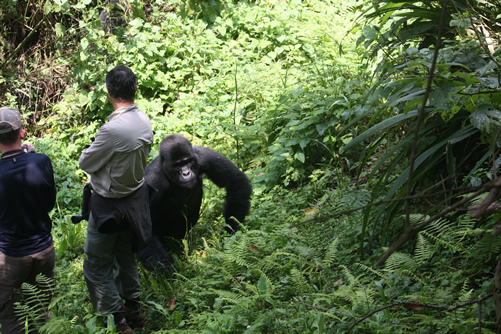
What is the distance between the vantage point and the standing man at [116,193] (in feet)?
10.8

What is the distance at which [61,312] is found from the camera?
3938 millimetres

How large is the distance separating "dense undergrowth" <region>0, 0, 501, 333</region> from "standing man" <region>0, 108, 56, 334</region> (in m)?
0.37

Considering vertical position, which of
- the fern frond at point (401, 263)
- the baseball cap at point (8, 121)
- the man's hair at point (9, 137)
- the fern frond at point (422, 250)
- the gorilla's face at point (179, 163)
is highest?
the baseball cap at point (8, 121)

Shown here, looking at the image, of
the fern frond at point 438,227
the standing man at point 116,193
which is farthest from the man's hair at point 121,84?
the fern frond at point 438,227

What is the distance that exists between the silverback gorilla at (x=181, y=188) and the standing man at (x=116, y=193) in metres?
0.85

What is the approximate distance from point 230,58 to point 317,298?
5794mm

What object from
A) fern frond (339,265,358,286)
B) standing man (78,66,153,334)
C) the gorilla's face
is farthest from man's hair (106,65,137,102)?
fern frond (339,265,358,286)

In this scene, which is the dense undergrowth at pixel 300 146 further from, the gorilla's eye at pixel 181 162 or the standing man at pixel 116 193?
the gorilla's eye at pixel 181 162

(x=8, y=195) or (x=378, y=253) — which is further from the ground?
(x=8, y=195)

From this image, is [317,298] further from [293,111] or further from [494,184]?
[293,111]

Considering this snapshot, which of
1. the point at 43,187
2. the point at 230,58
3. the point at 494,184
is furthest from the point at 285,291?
the point at 230,58

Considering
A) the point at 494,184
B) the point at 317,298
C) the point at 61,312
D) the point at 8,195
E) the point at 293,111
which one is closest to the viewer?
the point at 494,184

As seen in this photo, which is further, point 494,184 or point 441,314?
point 441,314

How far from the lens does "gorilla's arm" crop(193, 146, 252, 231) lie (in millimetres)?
4855
